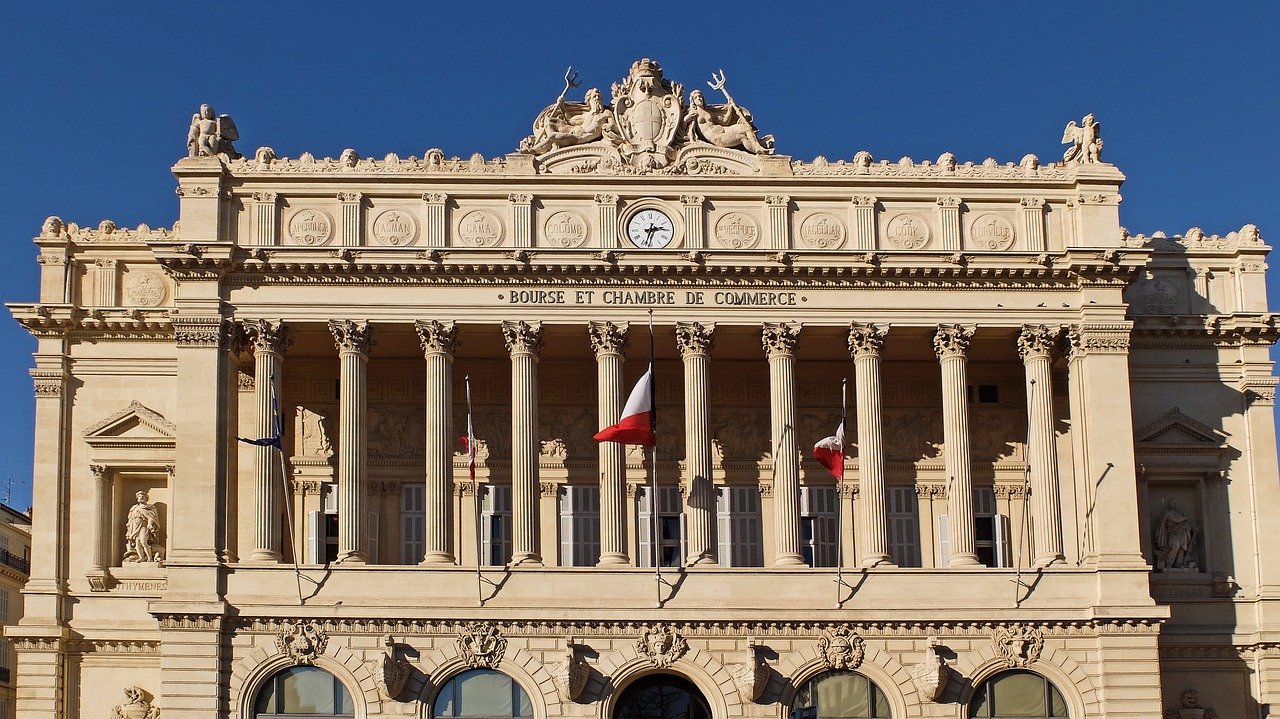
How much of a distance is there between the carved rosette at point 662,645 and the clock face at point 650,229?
11.4 m

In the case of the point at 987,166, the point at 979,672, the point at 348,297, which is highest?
the point at 987,166

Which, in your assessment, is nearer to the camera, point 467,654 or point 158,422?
point 467,654

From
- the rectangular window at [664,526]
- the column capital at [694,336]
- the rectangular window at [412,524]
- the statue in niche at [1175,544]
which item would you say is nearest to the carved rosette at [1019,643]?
the statue in niche at [1175,544]

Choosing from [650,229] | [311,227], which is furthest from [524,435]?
[311,227]

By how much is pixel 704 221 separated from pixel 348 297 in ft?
34.9

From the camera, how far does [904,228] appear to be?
192 ft

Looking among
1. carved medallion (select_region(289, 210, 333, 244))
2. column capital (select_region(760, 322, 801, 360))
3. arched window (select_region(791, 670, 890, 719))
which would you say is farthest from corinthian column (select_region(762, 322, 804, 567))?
carved medallion (select_region(289, 210, 333, 244))

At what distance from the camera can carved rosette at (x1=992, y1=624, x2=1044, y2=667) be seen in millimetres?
54500

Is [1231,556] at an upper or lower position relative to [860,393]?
lower

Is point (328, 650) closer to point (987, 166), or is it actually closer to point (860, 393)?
point (860, 393)

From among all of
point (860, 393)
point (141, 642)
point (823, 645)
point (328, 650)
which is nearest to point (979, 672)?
point (823, 645)

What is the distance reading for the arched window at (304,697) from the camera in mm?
53531

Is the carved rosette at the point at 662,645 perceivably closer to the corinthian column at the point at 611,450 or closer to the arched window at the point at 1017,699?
the corinthian column at the point at 611,450

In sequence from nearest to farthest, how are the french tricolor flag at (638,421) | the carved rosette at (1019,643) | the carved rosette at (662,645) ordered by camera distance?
the carved rosette at (662,645)
the carved rosette at (1019,643)
the french tricolor flag at (638,421)
